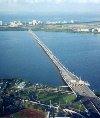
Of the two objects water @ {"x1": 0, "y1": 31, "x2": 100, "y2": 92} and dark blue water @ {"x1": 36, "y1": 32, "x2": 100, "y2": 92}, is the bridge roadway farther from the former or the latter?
dark blue water @ {"x1": 36, "y1": 32, "x2": 100, "y2": 92}

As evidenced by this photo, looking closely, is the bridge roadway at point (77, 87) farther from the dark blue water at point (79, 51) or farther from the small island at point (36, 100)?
the dark blue water at point (79, 51)

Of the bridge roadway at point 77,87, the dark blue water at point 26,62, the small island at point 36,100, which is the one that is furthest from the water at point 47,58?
the small island at point 36,100

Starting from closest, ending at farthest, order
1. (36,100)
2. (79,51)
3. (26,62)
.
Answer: (36,100), (26,62), (79,51)

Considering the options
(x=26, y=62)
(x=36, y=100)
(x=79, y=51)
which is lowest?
(x=79, y=51)

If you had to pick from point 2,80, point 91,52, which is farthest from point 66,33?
point 2,80

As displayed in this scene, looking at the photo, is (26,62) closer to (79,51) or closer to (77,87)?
(79,51)

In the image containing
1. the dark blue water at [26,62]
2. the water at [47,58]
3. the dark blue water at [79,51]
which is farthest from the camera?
the dark blue water at [79,51]

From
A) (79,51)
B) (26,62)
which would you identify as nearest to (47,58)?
(26,62)

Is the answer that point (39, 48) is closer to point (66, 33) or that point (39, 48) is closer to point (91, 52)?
point (91, 52)
